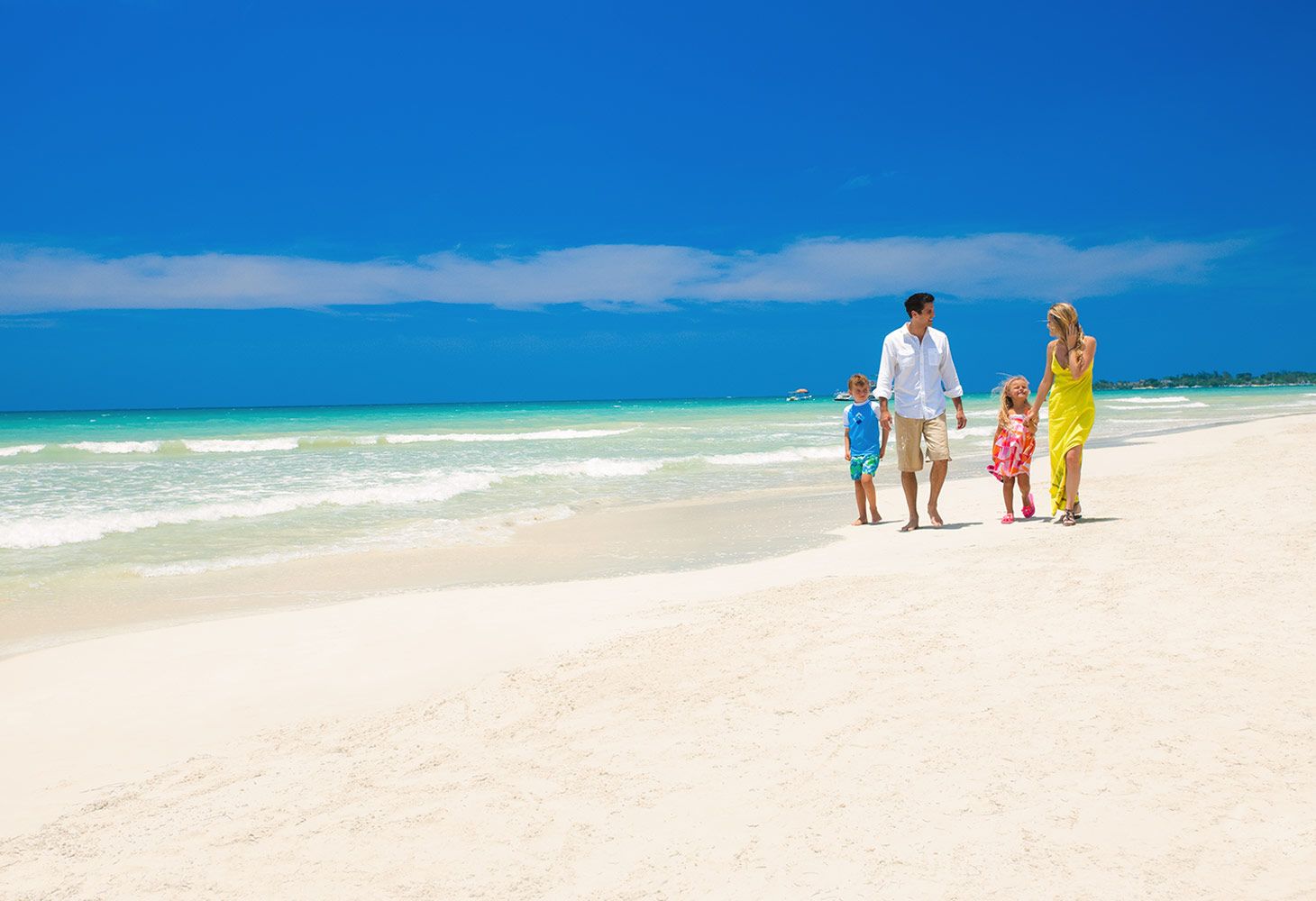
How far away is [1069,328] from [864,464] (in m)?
2.32

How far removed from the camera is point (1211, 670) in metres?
3.44

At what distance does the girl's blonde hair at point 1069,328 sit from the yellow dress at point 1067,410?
0.45 ft

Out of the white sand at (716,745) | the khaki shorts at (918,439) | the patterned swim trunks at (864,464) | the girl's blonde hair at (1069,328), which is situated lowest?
the white sand at (716,745)

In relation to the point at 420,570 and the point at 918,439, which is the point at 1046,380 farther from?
the point at 420,570

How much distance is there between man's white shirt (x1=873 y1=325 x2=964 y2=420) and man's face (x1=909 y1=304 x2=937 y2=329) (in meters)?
0.08

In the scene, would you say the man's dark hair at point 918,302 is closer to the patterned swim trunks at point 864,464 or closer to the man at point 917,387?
the man at point 917,387

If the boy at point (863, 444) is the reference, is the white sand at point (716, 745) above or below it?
below

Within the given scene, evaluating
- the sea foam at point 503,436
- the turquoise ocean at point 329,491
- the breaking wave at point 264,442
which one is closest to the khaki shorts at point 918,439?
the turquoise ocean at point 329,491

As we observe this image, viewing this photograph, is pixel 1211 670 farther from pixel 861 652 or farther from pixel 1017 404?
pixel 1017 404

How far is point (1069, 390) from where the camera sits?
7184 mm

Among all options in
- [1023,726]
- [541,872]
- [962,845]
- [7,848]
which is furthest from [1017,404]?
[7,848]

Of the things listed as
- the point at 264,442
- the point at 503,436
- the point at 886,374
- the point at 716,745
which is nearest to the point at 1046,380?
the point at 886,374

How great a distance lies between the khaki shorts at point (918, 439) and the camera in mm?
7688

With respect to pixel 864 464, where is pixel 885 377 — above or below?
above
